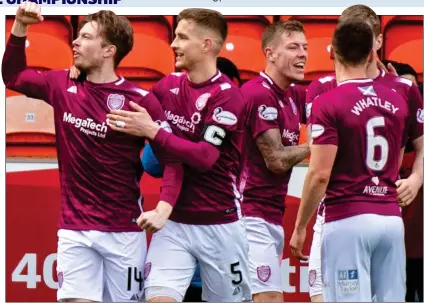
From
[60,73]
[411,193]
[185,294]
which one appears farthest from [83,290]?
[411,193]

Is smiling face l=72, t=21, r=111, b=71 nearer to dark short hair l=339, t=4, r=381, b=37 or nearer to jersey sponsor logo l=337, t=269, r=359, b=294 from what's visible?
dark short hair l=339, t=4, r=381, b=37

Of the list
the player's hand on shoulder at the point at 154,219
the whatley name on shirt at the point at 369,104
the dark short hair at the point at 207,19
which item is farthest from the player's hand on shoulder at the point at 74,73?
the whatley name on shirt at the point at 369,104

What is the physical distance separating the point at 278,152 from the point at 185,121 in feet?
2.96

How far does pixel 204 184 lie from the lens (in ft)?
24.7

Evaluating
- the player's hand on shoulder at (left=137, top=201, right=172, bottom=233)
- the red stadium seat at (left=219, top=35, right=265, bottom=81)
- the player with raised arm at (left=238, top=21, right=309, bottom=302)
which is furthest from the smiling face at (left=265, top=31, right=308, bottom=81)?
the player's hand on shoulder at (left=137, top=201, right=172, bottom=233)

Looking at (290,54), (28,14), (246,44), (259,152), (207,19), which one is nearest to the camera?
(28,14)

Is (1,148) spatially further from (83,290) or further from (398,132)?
(398,132)

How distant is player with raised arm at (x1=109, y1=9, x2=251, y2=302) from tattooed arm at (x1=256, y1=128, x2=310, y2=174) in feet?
1.62

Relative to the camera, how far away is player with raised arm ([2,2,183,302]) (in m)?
7.42

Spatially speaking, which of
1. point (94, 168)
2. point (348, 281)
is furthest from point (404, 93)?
point (94, 168)

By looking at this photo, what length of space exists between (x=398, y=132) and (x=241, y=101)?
98 cm

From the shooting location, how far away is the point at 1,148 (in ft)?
28.7

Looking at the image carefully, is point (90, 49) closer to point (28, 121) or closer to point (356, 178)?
point (28, 121)

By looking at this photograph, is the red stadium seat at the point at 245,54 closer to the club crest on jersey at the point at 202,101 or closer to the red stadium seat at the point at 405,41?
the red stadium seat at the point at 405,41
